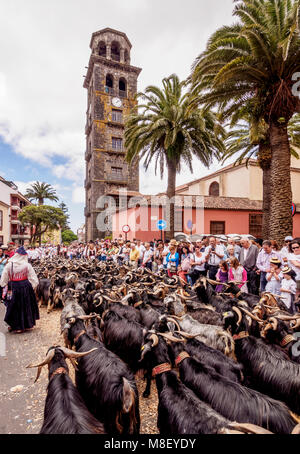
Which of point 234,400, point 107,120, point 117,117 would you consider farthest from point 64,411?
point 117,117

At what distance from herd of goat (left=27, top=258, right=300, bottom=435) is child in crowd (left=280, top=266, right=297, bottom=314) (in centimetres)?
85

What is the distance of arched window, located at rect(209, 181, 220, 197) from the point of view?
3116cm

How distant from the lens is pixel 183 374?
10.4 ft

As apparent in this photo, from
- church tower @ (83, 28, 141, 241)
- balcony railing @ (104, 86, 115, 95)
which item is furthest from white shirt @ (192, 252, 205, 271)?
balcony railing @ (104, 86, 115, 95)

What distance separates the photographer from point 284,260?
7.35m

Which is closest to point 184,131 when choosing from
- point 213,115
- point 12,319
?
point 213,115

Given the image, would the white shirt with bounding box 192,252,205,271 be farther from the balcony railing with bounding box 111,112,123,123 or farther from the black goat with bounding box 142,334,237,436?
the balcony railing with bounding box 111,112,123,123

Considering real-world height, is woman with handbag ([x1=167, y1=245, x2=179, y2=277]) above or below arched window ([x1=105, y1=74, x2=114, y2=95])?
below

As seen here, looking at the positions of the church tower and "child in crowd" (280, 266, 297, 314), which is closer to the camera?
"child in crowd" (280, 266, 297, 314)

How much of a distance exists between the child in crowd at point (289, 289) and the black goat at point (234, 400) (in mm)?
3473

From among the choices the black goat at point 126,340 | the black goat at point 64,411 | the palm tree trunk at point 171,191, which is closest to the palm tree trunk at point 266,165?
the palm tree trunk at point 171,191

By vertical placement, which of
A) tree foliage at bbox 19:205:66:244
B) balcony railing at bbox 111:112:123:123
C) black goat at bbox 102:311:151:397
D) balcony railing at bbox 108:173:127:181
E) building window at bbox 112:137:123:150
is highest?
balcony railing at bbox 111:112:123:123

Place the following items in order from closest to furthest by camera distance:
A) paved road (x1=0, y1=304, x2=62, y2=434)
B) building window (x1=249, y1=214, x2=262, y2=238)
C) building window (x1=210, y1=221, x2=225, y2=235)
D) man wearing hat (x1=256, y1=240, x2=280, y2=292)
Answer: paved road (x1=0, y1=304, x2=62, y2=434) < man wearing hat (x1=256, y1=240, x2=280, y2=292) < building window (x1=210, y1=221, x2=225, y2=235) < building window (x1=249, y1=214, x2=262, y2=238)

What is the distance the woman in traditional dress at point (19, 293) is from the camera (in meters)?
6.54
